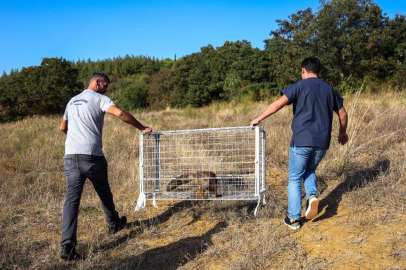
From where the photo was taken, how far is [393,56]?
17.8m

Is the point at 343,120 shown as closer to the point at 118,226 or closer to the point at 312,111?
the point at 312,111

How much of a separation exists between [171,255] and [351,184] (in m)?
2.92

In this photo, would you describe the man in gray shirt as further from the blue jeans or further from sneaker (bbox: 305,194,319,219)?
sneaker (bbox: 305,194,319,219)

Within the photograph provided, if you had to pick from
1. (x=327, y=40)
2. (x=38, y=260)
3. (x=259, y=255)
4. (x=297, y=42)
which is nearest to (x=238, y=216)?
(x=259, y=255)

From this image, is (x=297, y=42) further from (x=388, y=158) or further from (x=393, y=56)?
(x=388, y=158)

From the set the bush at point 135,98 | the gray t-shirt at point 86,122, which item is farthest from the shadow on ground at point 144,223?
the bush at point 135,98

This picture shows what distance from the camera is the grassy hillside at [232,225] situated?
9.80 ft

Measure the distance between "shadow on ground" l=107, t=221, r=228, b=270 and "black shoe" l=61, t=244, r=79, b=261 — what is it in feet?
1.33

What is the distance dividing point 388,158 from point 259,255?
11.7 feet

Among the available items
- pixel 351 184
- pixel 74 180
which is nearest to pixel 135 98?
pixel 351 184

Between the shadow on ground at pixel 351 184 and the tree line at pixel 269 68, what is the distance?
24.7 feet

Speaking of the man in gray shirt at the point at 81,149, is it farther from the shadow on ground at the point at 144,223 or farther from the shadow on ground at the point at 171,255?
the shadow on ground at the point at 171,255

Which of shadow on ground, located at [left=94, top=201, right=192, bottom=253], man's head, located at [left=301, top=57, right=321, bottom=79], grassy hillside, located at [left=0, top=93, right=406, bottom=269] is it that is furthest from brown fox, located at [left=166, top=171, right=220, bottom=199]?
man's head, located at [left=301, top=57, right=321, bottom=79]

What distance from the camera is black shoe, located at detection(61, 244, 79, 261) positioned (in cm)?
309
